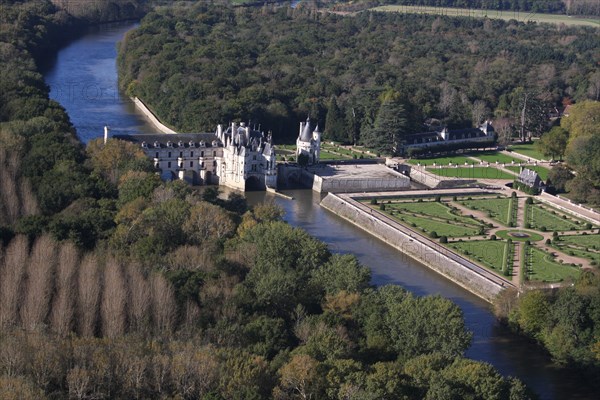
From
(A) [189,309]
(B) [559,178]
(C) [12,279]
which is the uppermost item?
(C) [12,279]

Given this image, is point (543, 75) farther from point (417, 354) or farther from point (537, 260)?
point (417, 354)

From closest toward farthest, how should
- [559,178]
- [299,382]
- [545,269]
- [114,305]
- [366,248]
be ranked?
[299,382] < [114,305] < [545,269] < [366,248] < [559,178]

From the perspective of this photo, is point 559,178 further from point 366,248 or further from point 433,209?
point 366,248

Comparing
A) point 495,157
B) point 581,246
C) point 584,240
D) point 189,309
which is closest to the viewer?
point 189,309

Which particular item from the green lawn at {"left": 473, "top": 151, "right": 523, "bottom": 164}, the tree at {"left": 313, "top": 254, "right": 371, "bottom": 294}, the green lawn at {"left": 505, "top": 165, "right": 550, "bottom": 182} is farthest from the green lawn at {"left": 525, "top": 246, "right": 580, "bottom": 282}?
the green lawn at {"left": 473, "top": 151, "right": 523, "bottom": 164}

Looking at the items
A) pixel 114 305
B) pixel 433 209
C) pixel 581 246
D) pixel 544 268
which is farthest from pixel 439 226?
pixel 114 305

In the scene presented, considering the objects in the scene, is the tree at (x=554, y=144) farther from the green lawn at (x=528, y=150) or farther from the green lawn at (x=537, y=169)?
the green lawn at (x=537, y=169)

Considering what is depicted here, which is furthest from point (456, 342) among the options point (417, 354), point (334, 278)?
point (334, 278)
